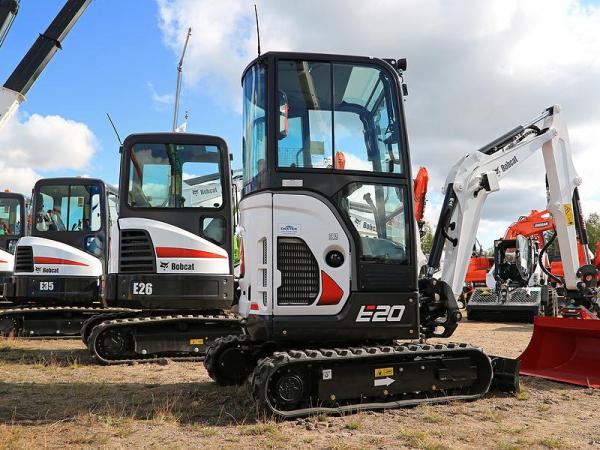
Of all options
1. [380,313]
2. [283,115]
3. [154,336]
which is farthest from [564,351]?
[154,336]

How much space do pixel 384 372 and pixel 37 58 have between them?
5.52 m

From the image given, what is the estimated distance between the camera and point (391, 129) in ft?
19.1

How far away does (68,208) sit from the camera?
37.8 feet

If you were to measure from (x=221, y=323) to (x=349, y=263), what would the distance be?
13.7ft

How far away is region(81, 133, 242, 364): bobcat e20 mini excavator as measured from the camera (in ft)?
28.0

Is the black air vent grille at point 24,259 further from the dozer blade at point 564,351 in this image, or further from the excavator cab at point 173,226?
the dozer blade at point 564,351

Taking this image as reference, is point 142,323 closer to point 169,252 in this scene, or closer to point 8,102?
point 169,252

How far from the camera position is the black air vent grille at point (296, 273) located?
17.7 ft

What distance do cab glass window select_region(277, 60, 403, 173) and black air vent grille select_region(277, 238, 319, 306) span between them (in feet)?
2.49

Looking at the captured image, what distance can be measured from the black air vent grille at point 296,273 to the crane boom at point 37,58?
3.47 m

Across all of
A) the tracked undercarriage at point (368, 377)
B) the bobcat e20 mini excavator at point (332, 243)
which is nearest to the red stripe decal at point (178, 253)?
the tracked undercarriage at point (368, 377)

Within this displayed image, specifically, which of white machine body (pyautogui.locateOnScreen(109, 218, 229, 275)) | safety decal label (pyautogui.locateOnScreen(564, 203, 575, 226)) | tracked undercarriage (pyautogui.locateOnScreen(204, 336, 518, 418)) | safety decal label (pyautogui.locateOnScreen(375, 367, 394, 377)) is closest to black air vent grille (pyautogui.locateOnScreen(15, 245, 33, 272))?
white machine body (pyautogui.locateOnScreen(109, 218, 229, 275))

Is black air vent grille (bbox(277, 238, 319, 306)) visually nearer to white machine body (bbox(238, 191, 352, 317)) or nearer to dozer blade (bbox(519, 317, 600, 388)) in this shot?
white machine body (bbox(238, 191, 352, 317))

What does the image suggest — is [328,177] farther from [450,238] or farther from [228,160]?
[228,160]
